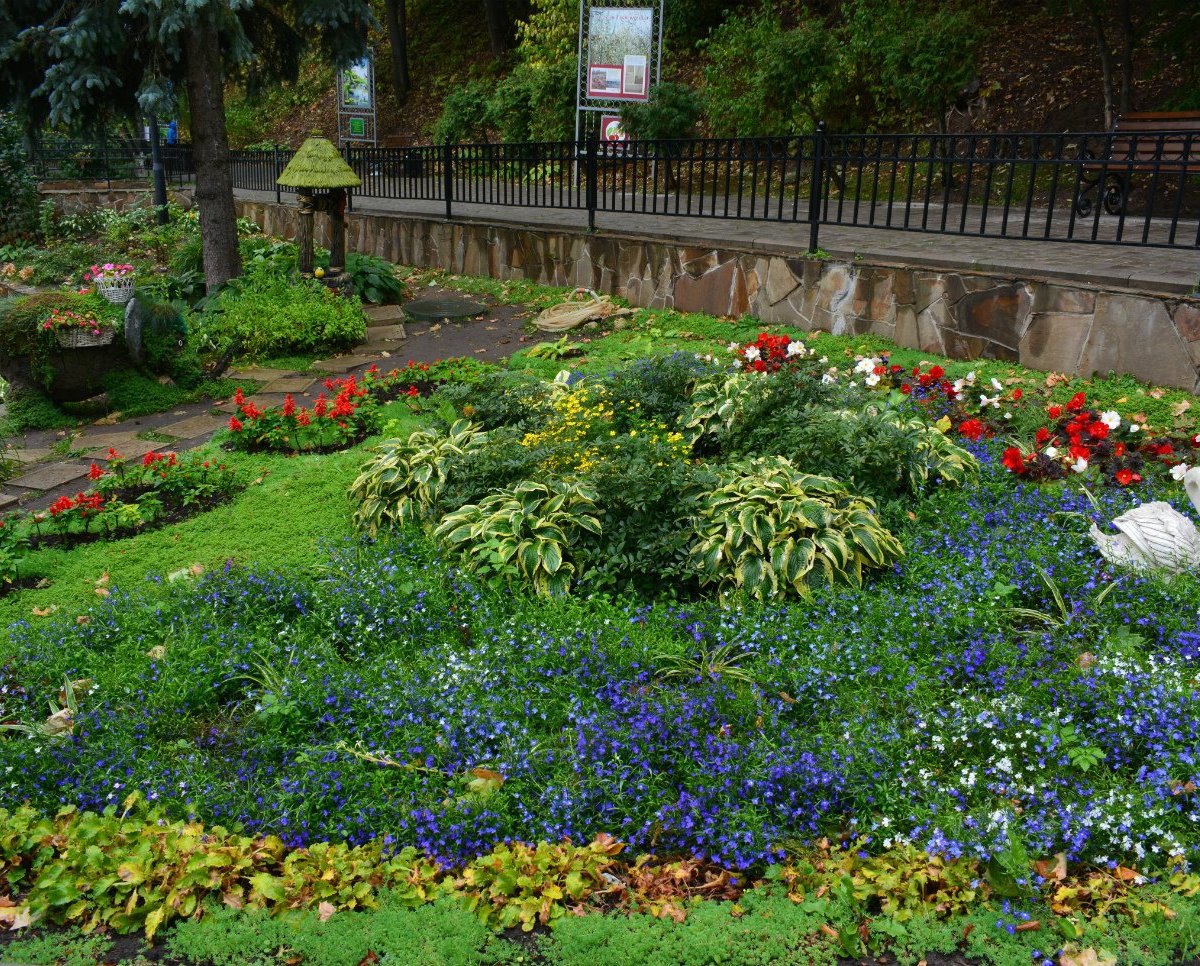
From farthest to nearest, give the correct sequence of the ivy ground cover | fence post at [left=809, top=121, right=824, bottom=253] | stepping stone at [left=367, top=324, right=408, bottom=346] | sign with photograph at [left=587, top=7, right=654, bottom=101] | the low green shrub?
sign with photograph at [left=587, top=7, right=654, bottom=101], stepping stone at [left=367, top=324, right=408, bottom=346], the low green shrub, fence post at [left=809, top=121, right=824, bottom=253], the ivy ground cover

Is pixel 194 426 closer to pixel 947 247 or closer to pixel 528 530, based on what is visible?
pixel 528 530

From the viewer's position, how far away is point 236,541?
561 centimetres

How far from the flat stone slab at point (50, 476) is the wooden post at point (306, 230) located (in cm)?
484

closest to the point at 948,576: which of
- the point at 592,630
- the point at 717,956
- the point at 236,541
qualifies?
the point at 592,630

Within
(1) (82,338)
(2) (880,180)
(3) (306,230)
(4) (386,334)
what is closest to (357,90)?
(3) (306,230)

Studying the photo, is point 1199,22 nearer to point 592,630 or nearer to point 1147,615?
point 1147,615

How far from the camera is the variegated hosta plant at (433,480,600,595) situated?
4750 mm

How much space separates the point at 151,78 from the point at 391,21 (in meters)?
19.6

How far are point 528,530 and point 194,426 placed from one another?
4151 mm

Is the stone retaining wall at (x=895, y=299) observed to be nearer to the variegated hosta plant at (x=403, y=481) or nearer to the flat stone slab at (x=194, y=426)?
→ the variegated hosta plant at (x=403, y=481)

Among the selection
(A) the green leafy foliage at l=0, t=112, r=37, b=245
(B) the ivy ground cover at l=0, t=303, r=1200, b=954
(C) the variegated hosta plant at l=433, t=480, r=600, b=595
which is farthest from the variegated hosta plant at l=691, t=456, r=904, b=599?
(A) the green leafy foliage at l=0, t=112, r=37, b=245

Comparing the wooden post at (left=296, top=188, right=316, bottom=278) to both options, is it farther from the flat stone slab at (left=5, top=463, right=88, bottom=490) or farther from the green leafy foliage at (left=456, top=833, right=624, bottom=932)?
the green leafy foliage at (left=456, top=833, right=624, bottom=932)

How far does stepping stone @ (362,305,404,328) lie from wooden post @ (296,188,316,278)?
80 cm

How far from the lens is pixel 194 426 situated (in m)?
7.93
